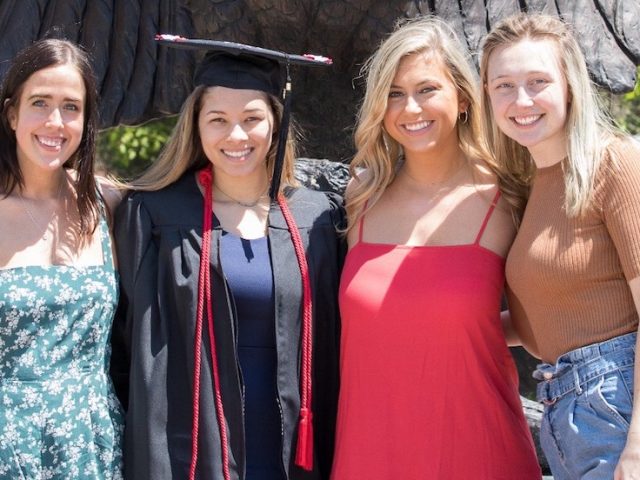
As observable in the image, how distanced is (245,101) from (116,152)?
5578mm

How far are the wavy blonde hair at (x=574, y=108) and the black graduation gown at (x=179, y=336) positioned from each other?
60 cm

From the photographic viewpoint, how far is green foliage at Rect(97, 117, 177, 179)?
6.97 m

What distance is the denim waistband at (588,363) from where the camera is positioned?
197 centimetres

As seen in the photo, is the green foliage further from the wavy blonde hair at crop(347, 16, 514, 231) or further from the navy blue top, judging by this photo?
the navy blue top

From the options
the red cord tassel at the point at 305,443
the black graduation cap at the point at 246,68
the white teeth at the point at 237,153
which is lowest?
the red cord tassel at the point at 305,443

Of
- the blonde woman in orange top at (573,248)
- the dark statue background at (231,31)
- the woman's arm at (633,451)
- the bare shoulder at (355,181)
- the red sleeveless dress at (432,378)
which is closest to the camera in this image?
the woman's arm at (633,451)

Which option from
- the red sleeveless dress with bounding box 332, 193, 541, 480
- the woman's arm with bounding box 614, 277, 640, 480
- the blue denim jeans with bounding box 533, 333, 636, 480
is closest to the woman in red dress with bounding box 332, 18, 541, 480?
the red sleeveless dress with bounding box 332, 193, 541, 480

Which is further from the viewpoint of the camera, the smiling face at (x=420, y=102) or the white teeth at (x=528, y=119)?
the smiling face at (x=420, y=102)

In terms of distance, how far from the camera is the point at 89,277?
7.27ft

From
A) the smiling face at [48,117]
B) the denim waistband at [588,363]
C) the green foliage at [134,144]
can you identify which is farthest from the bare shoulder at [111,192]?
the green foliage at [134,144]

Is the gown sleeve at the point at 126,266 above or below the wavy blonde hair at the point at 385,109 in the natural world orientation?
below

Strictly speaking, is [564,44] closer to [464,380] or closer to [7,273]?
[464,380]

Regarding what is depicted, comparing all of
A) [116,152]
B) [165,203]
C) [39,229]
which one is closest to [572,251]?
[165,203]

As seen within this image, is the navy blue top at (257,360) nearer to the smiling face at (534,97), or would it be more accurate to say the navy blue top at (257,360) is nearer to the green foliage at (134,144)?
the smiling face at (534,97)
